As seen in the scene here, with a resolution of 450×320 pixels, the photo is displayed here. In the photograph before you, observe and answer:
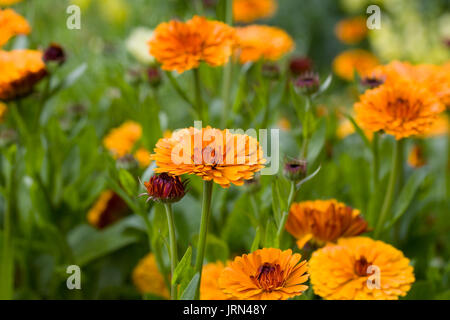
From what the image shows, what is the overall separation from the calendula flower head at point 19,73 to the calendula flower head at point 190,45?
163 mm

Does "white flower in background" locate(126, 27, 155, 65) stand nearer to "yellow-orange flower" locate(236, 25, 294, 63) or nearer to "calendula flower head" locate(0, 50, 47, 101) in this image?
"yellow-orange flower" locate(236, 25, 294, 63)

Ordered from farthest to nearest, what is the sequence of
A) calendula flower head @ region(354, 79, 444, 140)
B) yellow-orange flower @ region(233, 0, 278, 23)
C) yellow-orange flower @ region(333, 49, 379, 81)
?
yellow-orange flower @ region(333, 49, 379, 81) → yellow-orange flower @ region(233, 0, 278, 23) → calendula flower head @ region(354, 79, 444, 140)

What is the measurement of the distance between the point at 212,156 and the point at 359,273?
180 millimetres

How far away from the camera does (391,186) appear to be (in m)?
0.62

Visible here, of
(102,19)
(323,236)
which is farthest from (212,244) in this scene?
(102,19)

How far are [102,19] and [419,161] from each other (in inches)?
52.2

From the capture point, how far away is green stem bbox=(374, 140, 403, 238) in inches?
23.9

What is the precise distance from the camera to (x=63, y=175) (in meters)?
0.86

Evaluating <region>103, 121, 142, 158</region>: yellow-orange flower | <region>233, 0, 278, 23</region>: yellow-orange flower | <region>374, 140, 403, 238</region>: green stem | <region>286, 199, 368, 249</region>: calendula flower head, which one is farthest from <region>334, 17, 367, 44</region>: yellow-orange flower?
<region>286, 199, 368, 249</region>: calendula flower head

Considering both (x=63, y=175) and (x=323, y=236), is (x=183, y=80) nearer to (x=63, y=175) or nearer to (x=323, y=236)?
(x=63, y=175)

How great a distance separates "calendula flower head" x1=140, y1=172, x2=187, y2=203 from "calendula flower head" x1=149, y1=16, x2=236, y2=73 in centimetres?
18

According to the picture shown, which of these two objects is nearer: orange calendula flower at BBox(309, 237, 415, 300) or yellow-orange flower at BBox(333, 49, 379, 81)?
orange calendula flower at BBox(309, 237, 415, 300)

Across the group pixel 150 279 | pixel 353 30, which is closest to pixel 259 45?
pixel 150 279

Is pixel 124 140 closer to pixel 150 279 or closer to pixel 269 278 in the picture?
pixel 150 279
